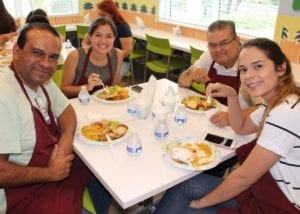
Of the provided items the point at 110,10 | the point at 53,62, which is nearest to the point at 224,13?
the point at 110,10

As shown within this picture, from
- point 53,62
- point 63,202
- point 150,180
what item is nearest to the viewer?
point 150,180

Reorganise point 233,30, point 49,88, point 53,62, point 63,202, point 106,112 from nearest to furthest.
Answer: point 63,202 → point 53,62 → point 49,88 → point 106,112 → point 233,30

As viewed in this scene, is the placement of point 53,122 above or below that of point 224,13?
below

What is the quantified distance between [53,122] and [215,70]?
1.26 m

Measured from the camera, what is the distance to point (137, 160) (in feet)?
4.42

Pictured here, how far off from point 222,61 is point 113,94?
797 mm

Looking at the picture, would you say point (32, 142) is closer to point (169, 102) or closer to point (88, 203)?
point (88, 203)

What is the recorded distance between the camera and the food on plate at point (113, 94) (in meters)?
1.99

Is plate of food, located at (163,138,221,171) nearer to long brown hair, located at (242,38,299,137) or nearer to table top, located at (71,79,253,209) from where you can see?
table top, located at (71,79,253,209)

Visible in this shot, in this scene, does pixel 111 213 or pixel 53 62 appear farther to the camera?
pixel 111 213

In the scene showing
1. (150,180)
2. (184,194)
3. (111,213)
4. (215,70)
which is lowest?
(111,213)

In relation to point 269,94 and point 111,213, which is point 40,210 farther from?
point 269,94

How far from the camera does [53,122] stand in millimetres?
1548

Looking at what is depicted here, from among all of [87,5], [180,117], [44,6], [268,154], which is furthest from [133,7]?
[268,154]
